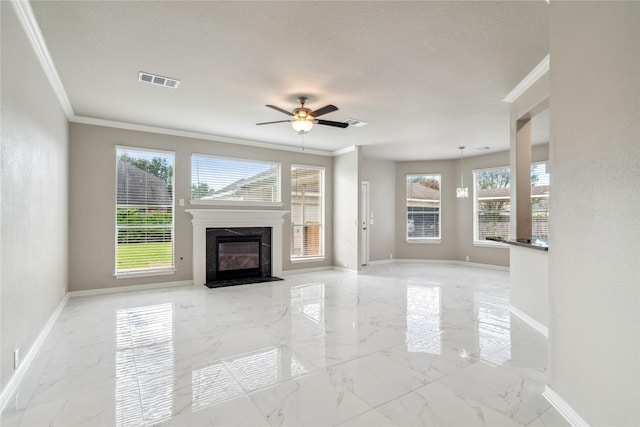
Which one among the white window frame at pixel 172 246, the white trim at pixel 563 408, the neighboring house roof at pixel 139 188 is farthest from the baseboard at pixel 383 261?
the white trim at pixel 563 408

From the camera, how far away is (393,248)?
8914 mm

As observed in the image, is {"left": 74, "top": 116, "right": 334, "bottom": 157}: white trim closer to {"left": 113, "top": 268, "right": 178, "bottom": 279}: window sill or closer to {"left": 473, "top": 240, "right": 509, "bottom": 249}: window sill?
{"left": 113, "top": 268, "right": 178, "bottom": 279}: window sill

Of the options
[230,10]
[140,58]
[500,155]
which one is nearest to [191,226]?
[140,58]

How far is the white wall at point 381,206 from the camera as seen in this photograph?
28.0 feet

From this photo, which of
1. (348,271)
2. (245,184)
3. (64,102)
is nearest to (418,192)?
(348,271)

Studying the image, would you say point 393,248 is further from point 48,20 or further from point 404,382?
point 48,20

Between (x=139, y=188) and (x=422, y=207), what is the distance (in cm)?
686

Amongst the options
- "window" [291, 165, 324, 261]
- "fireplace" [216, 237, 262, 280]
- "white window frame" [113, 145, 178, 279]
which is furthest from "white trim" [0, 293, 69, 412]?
"window" [291, 165, 324, 261]

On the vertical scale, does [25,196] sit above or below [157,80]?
below

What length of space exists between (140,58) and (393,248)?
288 inches

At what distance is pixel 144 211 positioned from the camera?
5602mm

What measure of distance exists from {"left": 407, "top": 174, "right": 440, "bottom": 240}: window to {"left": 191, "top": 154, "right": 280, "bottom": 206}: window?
12.9ft

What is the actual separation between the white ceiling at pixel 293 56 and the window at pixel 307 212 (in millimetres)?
2576

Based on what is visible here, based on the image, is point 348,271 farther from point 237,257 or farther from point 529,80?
point 529,80
